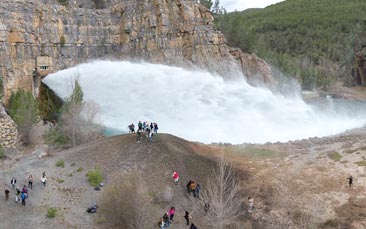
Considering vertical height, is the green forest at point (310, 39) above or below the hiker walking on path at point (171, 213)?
above

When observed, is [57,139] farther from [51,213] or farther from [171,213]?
[171,213]

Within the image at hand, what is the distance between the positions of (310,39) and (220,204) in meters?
146

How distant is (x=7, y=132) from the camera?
1559 inches

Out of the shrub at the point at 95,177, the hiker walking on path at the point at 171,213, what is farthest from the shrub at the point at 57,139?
the hiker walking on path at the point at 171,213

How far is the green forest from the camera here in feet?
289

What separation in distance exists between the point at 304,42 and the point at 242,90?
105 metres

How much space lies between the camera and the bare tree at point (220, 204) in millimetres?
20938

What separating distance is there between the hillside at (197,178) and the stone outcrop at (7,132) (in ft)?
8.60

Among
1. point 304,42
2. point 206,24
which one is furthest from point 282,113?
point 304,42

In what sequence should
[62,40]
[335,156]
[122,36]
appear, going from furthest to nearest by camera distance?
[122,36] < [62,40] < [335,156]

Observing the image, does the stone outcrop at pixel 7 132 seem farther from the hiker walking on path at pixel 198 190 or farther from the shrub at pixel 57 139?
the hiker walking on path at pixel 198 190

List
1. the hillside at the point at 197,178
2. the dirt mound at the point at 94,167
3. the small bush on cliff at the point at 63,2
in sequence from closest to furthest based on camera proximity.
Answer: the hillside at the point at 197,178 < the dirt mound at the point at 94,167 < the small bush on cliff at the point at 63,2

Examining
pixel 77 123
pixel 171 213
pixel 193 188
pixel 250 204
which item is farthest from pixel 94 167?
pixel 77 123

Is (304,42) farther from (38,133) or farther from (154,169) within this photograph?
(154,169)
